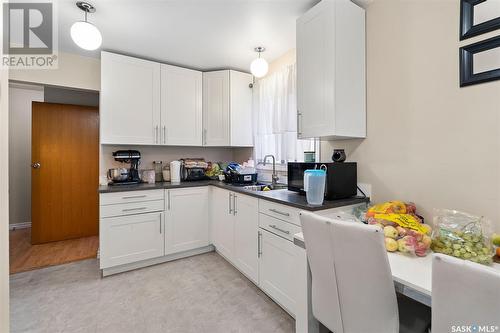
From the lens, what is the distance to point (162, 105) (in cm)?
291

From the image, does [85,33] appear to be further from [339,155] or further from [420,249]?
[420,249]

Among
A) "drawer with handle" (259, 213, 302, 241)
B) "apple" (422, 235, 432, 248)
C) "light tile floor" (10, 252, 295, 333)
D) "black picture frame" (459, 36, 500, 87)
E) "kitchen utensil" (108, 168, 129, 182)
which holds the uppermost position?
"black picture frame" (459, 36, 500, 87)

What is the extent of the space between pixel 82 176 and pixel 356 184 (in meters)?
3.81

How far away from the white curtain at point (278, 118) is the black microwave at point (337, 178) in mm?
558

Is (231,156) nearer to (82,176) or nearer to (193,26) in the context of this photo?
(193,26)

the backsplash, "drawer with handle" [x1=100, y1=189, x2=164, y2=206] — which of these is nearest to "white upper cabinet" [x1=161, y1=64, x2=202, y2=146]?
the backsplash

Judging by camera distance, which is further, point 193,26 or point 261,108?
point 261,108

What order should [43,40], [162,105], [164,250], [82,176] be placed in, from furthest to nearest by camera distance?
[82,176] → [162,105] → [164,250] → [43,40]

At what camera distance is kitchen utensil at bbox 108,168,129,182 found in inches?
106

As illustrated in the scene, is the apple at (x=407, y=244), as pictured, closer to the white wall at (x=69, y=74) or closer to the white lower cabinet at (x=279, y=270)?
the white lower cabinet at (x=279, y=270)

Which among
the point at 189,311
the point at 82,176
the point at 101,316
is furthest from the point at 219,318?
the point at 82,176

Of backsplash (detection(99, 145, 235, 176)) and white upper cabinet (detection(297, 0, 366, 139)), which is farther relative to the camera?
backsplash (detection(99, 145, 235, 176))

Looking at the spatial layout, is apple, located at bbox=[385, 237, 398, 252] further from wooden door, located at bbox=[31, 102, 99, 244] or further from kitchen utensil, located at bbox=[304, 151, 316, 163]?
wooden door, located at bbox=[31, 102, 99, 244]

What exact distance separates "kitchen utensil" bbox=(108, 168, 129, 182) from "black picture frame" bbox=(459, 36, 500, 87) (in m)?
3.13
